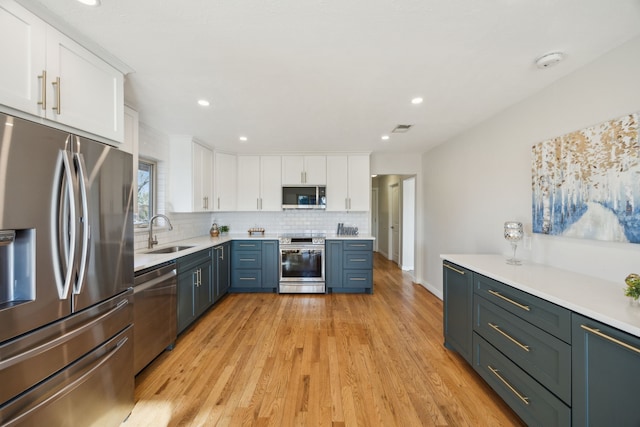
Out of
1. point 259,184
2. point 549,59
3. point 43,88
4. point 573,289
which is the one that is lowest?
point 573,289

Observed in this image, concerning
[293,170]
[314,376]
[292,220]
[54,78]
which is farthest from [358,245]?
[54,78]

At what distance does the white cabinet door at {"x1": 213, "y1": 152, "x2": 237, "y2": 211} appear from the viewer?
13.9 ft

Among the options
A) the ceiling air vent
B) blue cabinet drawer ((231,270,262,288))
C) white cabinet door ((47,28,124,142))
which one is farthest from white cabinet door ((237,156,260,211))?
white cabinet door ((47,28,124,142))

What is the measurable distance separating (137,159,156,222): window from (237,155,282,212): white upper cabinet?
4.58ft

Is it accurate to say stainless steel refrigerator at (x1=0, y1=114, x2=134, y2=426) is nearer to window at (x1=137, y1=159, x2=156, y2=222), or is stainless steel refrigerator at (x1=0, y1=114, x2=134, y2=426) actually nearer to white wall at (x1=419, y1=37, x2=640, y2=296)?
window at (x1=137, y1=159, x2=156, y2=222)

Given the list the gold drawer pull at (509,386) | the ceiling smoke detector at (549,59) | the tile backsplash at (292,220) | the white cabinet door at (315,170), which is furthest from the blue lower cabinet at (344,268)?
the ceiling smoke detector at (549,59)

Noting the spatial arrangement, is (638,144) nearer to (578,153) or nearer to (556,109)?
(578,153)

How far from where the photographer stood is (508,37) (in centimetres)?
150

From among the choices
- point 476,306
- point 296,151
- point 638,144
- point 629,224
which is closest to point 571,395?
point 476,306

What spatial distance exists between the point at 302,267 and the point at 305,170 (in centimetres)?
165

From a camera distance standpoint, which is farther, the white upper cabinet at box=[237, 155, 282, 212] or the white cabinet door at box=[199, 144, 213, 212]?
the white upper cabinet at box=[237, 155, 282, 212]

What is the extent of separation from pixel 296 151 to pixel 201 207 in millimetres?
1740

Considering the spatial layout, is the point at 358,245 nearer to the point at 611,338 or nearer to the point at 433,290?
the point at 433,290

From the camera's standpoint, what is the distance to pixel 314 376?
2.05 m
